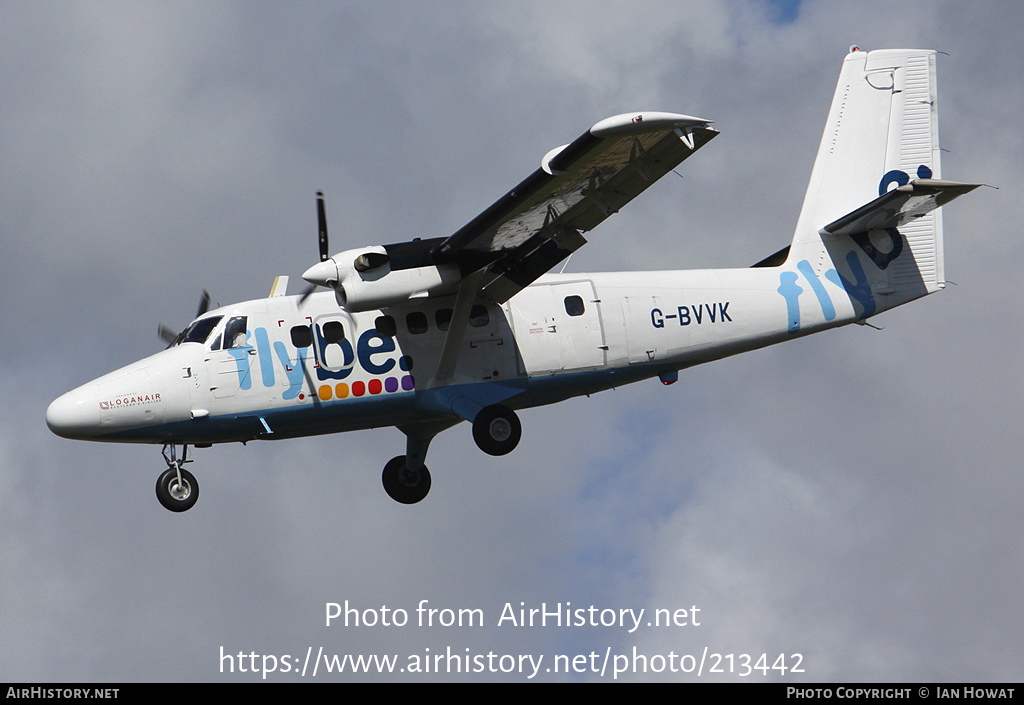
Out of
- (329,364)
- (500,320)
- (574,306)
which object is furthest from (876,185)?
(329,364)

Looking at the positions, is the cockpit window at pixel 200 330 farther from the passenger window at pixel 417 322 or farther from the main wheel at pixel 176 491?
the passenger window at pixel 417 322

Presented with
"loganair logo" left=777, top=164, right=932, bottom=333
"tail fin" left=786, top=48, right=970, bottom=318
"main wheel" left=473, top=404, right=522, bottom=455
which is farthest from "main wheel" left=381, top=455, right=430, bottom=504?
"tail fin" left=786, top=48, right=970, bottom=318

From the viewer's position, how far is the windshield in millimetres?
19828

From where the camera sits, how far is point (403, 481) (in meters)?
22.6

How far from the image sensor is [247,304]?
2009 cm

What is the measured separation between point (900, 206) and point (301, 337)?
31.0 ft

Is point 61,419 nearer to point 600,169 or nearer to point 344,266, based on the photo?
point 344,266

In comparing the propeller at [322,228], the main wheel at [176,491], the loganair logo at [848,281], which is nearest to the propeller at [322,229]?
the propeller at [322,228]

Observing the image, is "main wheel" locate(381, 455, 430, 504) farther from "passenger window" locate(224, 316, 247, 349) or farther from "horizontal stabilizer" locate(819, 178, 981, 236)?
"horizontal stabilizer" locate(819, 178, 981, 236)

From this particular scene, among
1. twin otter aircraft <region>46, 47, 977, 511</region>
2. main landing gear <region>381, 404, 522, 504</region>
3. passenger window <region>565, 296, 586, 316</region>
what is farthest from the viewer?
main landing gear <region>381, 404, 522, 504</region>

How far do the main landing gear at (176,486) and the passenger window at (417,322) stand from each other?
3.67 m

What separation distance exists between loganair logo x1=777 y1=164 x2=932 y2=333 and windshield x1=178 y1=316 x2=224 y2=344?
8853 millimetres
